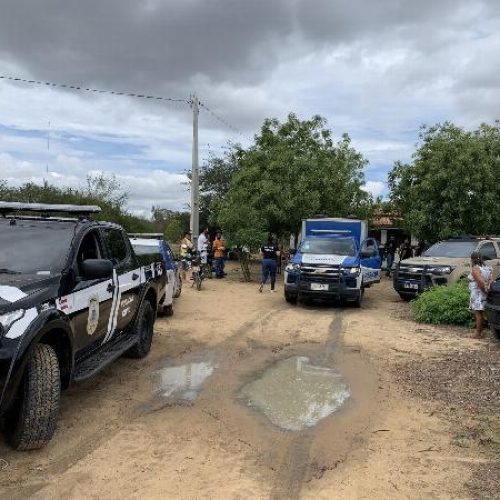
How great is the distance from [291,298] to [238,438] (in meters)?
8.66

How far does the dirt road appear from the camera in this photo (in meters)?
3.71

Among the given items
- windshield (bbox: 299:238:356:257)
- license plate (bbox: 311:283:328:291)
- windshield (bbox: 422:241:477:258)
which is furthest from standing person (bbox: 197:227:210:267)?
windshield (bbox: 422:241:477:258)

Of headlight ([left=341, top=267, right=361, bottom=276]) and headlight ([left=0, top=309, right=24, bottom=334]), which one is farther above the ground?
headlight ([left=0, top=309, right=24, bottom=334])

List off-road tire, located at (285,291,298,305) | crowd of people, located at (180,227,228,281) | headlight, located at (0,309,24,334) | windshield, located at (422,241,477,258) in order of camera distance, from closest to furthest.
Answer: headlight, located at (0,309,24,334) → off-road tire, located at (285,291,298,305) → windshield, located at (422,241,477,258) → crowd of people, located at (180,227,228,281)

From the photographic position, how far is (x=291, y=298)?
1312cm

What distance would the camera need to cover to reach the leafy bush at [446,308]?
10.4m

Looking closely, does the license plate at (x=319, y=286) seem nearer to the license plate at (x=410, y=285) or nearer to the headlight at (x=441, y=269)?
the license plate at (x=410, y=285)

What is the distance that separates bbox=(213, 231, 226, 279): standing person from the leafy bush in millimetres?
8799

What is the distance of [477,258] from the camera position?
905cm

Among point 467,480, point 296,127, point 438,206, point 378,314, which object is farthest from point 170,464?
point 296,127

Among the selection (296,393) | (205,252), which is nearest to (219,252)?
(205,252)

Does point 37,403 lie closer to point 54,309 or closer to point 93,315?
point 54,309

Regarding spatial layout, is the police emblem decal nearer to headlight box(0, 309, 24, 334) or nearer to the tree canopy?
headlight box(0, 309, 24, 334)

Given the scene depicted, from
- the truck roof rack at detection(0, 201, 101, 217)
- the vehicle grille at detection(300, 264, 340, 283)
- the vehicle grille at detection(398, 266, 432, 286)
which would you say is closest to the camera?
the truck roof rack at detection(0, 201, 101, 217)
